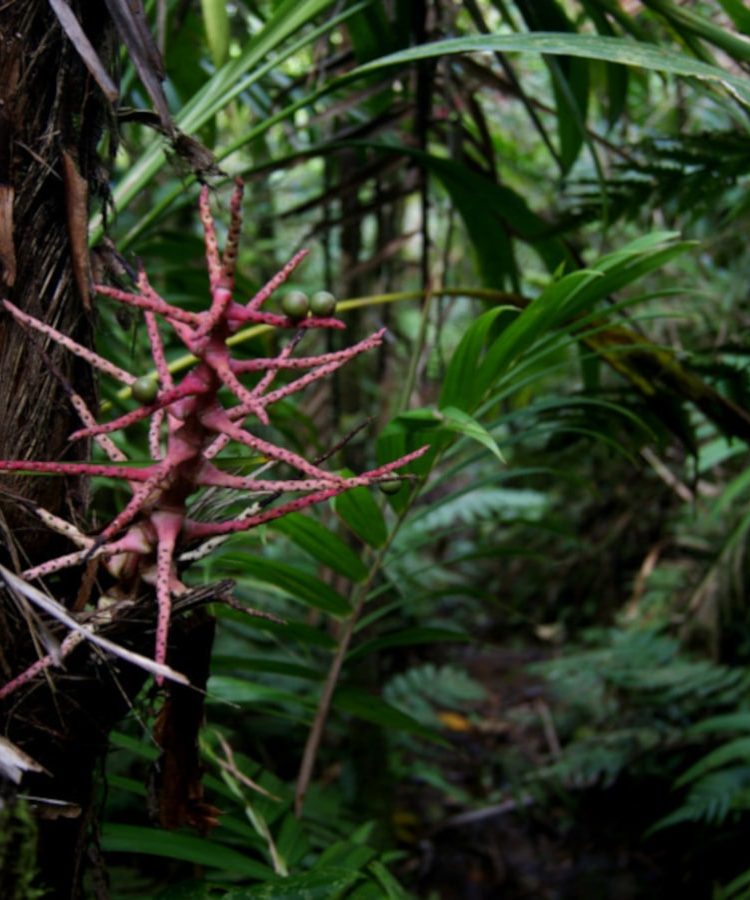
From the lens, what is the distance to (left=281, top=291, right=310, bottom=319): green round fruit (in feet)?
1.53

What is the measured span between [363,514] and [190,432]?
0.39 meters

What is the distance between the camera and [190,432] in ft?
1.65

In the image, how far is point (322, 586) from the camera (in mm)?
914

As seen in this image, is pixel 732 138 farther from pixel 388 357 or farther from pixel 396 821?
pixel 396 821

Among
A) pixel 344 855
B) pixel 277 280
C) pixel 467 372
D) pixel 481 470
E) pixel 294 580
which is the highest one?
pixel 277 280

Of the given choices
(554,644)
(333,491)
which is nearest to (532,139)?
(554,644)

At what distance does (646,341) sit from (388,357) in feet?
3.21

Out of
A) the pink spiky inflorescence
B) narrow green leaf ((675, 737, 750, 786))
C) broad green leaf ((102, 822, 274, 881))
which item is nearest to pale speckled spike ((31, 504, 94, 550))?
the pink spiky inflorescence

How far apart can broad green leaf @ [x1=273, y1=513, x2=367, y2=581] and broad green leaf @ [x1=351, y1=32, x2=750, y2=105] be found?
402 millimetres

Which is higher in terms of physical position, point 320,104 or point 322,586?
point 320,104

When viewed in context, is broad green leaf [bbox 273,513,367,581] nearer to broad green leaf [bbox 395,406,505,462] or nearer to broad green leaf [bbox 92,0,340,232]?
broad green leaf [bbox 395,406,505,462]

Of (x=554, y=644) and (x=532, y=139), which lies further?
(x=532, y=139)

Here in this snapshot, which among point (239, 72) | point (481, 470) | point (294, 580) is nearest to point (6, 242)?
point (239, 72)

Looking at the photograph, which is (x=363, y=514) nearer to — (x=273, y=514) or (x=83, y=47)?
(x=273, y=514)
